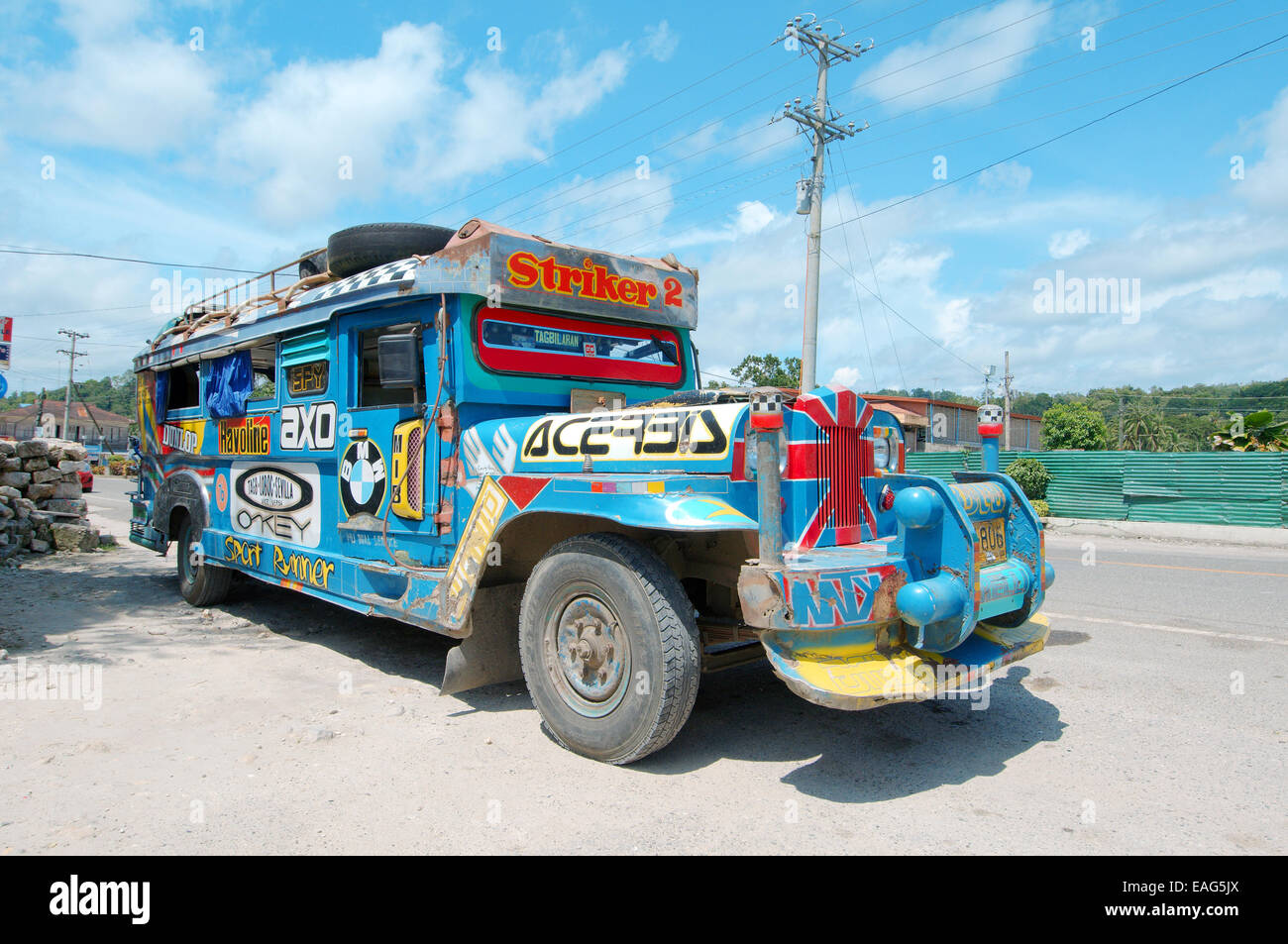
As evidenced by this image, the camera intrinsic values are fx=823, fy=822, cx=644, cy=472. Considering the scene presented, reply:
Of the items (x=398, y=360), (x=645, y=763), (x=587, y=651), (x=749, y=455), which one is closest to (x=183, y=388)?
(x=398, y=360)

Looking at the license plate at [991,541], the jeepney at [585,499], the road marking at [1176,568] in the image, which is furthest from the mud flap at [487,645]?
the road marking at [1176,568]

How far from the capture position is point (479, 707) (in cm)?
471

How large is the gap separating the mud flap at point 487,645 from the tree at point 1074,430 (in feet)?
136

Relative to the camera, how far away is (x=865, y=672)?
3.37m

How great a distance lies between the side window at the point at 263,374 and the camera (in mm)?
6391

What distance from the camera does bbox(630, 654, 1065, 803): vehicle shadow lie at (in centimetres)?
365

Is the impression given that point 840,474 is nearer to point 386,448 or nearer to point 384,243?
point 386,448

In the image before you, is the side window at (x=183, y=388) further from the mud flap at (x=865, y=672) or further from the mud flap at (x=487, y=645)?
the mud flap at (x=865, y=672)

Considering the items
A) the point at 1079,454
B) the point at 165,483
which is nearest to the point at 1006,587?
the point at 165,483

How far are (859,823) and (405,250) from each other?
4326 mm

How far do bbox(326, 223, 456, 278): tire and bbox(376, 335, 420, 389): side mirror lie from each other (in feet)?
3.37

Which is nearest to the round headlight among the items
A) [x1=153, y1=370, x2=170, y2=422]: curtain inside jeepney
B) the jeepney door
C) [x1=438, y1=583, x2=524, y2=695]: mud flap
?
[x1=438, y1=583, x2=524, y2=695]: mud flap

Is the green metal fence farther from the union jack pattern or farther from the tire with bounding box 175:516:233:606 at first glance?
the tire with bounding box 175:516:233:606
